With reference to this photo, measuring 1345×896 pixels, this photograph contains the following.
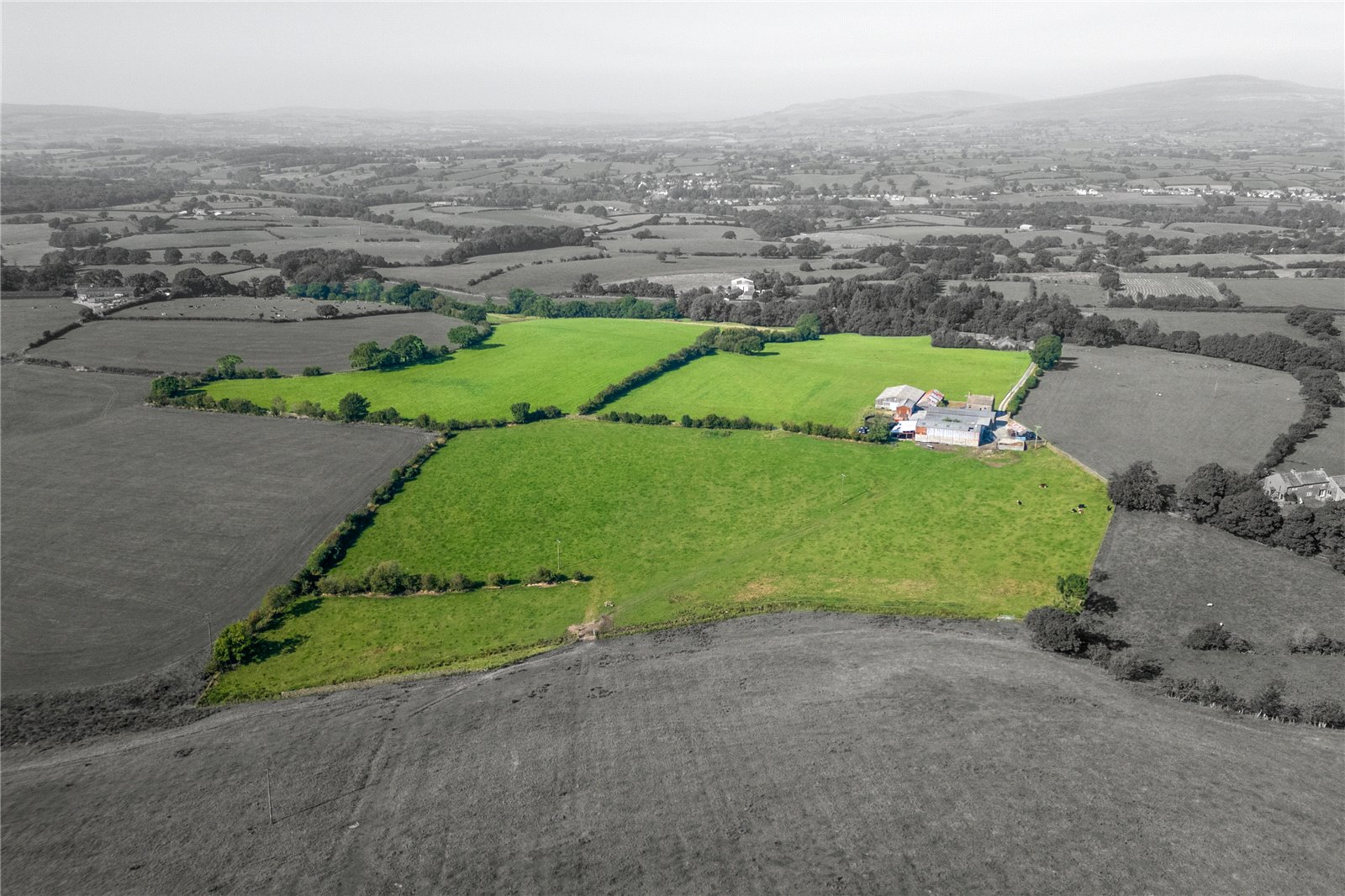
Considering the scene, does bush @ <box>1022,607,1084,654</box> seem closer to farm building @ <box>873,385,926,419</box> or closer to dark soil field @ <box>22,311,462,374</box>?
farm building @ <box>873,385,926,419</box>

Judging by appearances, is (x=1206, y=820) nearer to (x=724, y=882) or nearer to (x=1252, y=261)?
(x=724, y=882)

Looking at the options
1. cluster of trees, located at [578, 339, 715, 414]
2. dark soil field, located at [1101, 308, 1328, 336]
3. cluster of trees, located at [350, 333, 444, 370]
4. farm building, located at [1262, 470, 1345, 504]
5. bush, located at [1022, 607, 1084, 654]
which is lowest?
bush, located at [1022, 607, 1084, 654]

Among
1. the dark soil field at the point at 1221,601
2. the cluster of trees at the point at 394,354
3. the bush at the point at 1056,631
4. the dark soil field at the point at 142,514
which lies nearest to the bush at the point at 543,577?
the dark soil field at the point at 142,514

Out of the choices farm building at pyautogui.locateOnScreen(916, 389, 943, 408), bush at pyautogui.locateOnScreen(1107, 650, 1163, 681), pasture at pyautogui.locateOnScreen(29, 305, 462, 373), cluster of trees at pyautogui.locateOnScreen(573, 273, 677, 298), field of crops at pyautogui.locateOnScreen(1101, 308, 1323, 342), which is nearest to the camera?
bush at pyautogui.locateOnScreen(1107, 650, 1163, 681)

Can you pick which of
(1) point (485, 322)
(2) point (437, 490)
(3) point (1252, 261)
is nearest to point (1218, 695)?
(2) point (437, 490)

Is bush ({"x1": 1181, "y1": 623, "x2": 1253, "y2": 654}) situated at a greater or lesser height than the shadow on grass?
lesser

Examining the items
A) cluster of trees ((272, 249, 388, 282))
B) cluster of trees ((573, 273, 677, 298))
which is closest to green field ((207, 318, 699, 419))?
cluster of trees ((573, 273, 677, 298))
